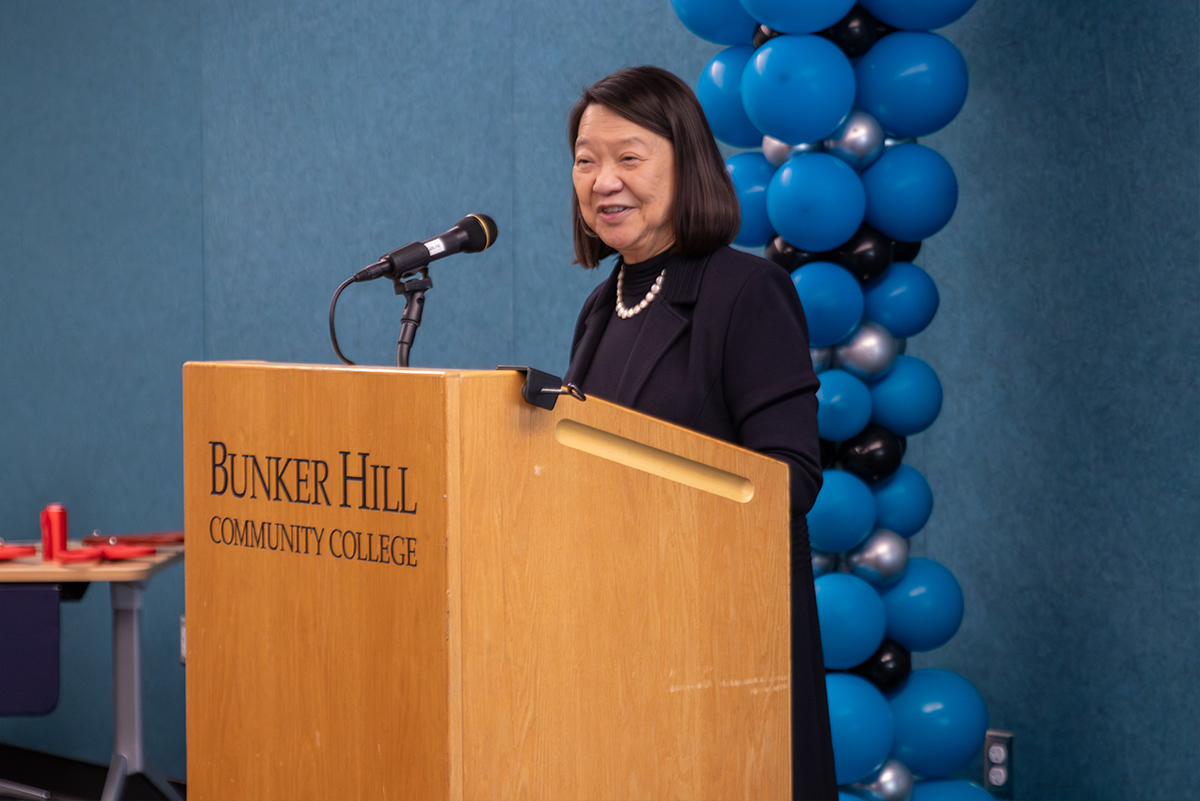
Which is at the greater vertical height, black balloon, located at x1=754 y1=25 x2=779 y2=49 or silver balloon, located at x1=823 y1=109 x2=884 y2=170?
black balloon, located at x1=754 y1=25 x2=779 y2=49

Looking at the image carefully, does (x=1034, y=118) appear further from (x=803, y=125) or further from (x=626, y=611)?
(x=626, y=611)

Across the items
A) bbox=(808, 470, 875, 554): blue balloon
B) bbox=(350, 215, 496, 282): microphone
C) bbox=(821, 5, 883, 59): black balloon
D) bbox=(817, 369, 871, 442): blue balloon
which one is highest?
bbox=(821, 5, 883, 59): black balloon

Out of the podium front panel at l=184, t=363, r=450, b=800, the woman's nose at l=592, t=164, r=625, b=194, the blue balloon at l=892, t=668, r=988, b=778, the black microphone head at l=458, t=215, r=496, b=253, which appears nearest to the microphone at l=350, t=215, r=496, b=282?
the black microphone head at l=458, t=215, r=496, b=253

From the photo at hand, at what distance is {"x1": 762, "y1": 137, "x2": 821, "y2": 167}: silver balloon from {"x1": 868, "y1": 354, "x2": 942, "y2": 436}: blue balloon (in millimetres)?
463

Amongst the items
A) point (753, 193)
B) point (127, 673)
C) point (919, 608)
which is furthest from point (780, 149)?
point (127, 673)

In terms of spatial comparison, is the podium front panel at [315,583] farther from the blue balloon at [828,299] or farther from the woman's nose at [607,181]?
the blue balloon at [828,299]

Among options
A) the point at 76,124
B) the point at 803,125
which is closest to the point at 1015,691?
the point at 803,125

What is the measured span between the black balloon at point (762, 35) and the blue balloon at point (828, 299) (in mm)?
462

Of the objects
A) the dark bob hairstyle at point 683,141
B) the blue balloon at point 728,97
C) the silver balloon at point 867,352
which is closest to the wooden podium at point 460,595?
the dark bob hairstyle at point 683,141

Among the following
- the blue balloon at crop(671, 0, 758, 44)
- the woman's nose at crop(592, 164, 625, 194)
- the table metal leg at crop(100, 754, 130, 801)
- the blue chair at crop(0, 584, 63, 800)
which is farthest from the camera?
the table metal leg at crop(100, 754, 130, 801)

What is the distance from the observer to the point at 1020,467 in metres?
2.72

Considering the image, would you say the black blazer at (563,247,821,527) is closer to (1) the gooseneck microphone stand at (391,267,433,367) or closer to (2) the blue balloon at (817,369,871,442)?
(1) the gooseneck microphone stand at (391,267,433,367)

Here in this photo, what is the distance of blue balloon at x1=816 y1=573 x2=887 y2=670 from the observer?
215cm

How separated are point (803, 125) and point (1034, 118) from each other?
34.9 inches
